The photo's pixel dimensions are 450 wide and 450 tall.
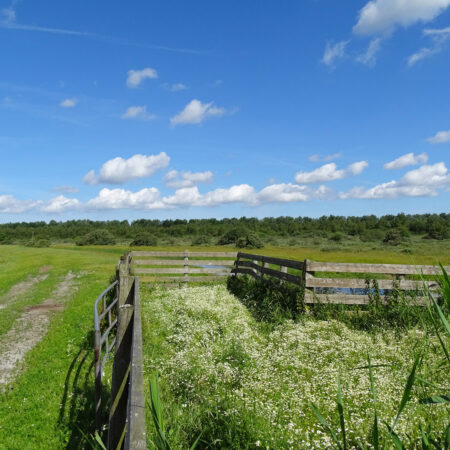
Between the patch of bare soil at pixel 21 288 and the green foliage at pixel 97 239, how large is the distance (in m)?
67.6

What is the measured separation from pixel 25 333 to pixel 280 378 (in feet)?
28.4

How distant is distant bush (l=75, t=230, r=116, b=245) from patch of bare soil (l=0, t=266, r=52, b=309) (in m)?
67.6

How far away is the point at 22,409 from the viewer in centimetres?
661

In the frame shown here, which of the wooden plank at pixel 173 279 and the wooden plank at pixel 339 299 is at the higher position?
the wooden plank at pixel 339 299

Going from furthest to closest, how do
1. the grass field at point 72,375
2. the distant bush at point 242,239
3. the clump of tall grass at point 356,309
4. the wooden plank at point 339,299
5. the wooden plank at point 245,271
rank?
the distant bush at point 242,239, the wooden plank at point 245,271, the wooden plank at point 339,299, the clump of tall grass at point 356,309, the grass field at point 72,375

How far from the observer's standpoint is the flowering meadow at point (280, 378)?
3.98m

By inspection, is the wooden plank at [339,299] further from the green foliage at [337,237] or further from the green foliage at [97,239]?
the green foliage at [97,239]

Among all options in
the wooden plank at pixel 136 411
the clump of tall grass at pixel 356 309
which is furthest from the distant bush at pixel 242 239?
the wooden plank at pixel 136 411

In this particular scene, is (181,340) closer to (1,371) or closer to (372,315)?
(1,371)

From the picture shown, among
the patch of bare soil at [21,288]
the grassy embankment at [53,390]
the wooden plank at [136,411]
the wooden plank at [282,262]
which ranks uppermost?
the wooden plank at [136,411]

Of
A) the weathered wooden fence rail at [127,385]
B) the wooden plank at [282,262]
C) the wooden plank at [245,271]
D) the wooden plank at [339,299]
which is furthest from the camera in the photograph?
the wooden plank at [245,271]

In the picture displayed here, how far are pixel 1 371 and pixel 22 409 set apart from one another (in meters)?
2.08

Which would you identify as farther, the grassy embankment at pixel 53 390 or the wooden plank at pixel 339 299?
the wooden plank at pixel 339 299

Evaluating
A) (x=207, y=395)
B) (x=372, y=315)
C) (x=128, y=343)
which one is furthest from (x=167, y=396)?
(x=372, y=315)
